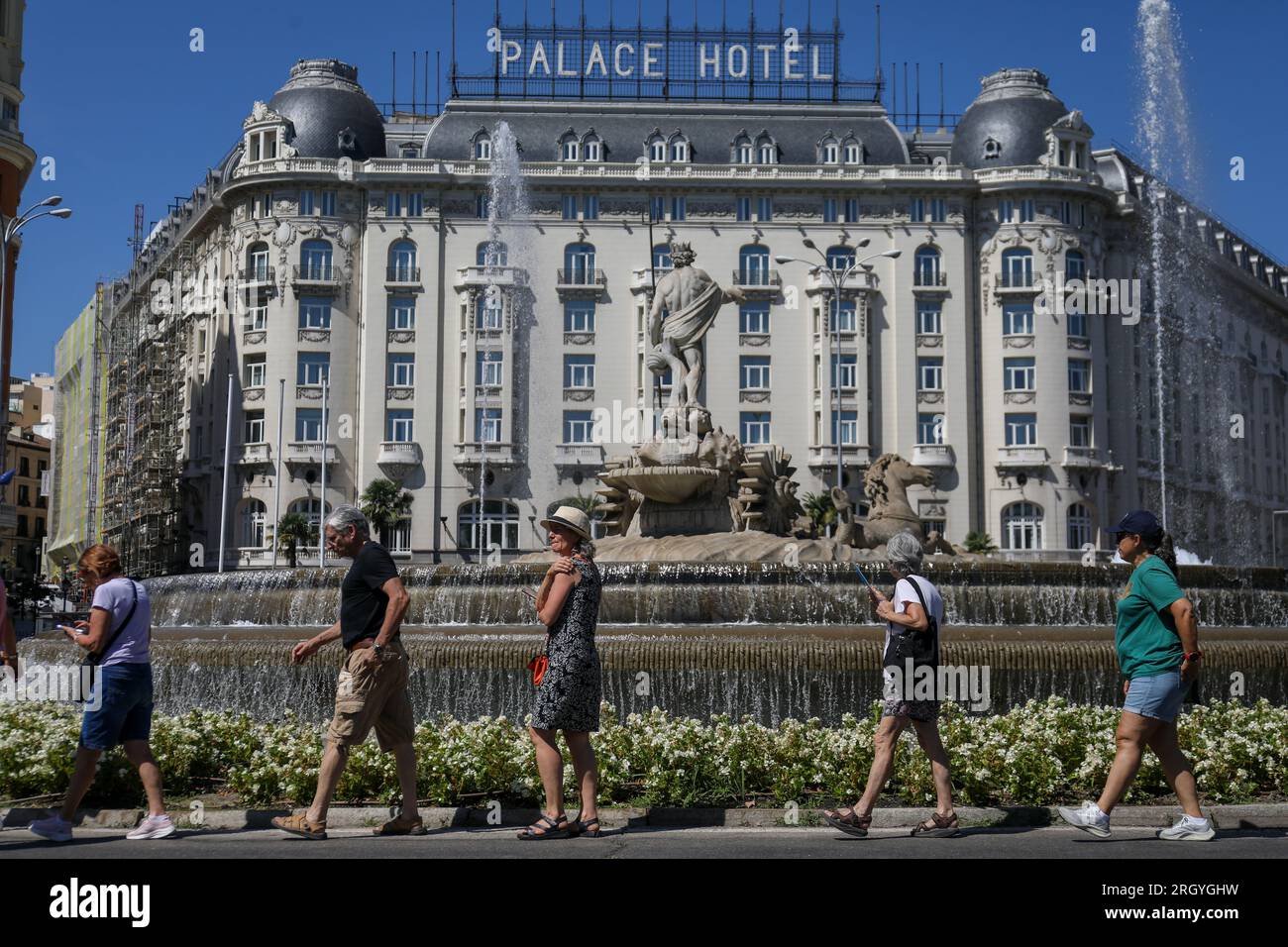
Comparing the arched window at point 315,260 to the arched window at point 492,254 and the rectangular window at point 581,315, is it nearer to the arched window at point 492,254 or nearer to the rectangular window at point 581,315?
the arched window at point 492,254

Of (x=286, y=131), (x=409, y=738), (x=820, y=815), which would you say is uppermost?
(x=286, y=131)

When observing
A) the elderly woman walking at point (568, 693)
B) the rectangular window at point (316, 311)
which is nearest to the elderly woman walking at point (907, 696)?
the elderly woman walking at point (568, 693)

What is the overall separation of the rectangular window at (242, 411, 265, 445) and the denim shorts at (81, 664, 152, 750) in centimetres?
6671

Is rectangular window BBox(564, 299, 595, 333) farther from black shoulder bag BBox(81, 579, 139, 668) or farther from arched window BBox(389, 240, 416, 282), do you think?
black shoulder bag BBox(81, 579, 139, 668)

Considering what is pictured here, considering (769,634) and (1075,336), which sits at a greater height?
(1075,336)

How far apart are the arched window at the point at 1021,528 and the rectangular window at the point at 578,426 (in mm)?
22140

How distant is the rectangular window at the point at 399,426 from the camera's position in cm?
7506

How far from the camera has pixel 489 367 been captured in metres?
75.2

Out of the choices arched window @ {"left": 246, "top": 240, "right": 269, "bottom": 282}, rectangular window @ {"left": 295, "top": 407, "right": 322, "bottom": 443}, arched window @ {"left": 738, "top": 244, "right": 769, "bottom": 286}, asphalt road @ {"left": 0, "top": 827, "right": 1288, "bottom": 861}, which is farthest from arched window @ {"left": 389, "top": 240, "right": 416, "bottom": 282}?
asphalt road @ {"left": 0, "top": 827, "right": 1288, "bottom": 861}

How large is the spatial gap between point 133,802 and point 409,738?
2744 millimetres
